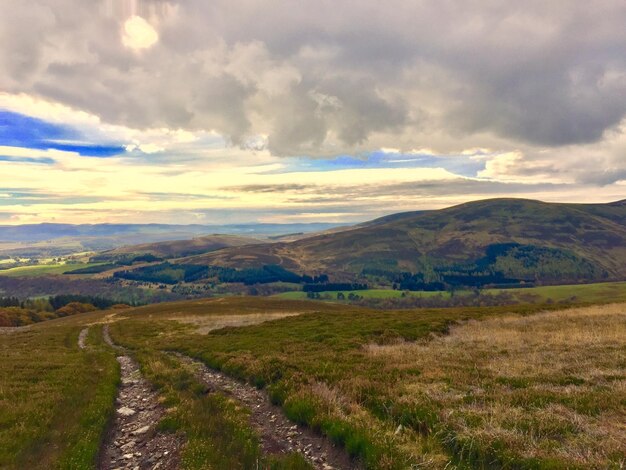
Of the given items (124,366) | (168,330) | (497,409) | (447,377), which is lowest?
(168,330)

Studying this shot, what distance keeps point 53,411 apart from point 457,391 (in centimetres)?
1758

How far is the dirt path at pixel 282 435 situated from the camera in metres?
10.6

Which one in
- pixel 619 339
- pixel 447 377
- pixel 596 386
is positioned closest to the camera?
pixel 596 386

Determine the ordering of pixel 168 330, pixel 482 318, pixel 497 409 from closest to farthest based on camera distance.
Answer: pixel 497 409 < pixel 482 318 < pixel 168 330

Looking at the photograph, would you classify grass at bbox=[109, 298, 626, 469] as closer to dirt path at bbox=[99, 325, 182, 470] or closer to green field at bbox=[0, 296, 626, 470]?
green field at bbox=[0, 296, 626, 470]

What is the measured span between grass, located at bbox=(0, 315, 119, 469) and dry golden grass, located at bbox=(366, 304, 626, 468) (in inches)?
473

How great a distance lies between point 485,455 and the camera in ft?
31.6

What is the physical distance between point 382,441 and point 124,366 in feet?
77.1

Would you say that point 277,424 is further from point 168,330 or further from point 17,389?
point 168,330

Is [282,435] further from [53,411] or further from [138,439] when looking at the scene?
[53,411]

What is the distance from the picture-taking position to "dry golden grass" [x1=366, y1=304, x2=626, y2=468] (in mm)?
9797

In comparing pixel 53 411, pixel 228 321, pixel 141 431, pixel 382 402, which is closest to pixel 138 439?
pixel 141 431

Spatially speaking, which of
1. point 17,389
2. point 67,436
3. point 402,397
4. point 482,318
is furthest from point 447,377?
point 482,318

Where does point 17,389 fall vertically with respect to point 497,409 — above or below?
below
